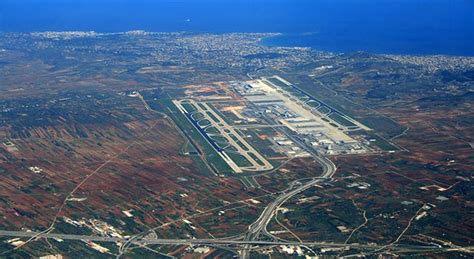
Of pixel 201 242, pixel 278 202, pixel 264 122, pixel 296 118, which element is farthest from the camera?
pixel 296 118

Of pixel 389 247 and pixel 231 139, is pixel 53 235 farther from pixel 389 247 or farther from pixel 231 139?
pixel 231 139

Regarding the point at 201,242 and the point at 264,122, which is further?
the point at 264,122

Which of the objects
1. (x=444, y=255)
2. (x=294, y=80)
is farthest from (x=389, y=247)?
(x=294, y=80)

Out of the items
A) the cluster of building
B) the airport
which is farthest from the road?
the cluster of building

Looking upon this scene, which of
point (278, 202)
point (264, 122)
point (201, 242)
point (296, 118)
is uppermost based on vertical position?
point (264, 122)

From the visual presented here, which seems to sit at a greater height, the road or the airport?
the airport

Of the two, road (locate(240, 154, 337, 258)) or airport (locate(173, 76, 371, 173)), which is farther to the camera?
airport (locate(173, 76, 371, 173))

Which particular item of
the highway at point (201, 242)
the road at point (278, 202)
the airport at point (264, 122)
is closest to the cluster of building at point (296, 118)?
the airport at point (264, 122)

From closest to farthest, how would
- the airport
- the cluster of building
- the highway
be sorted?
the highway, the airport, the cluster of building

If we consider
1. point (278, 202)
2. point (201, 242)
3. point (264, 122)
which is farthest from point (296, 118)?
point (201, 242)

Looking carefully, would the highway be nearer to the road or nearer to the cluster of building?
the road

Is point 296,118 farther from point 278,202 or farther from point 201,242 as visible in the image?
point 201,242

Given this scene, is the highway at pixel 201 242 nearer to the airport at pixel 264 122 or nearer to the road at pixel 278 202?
the road at pixel 278 202
